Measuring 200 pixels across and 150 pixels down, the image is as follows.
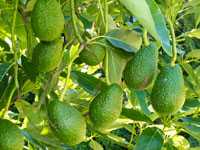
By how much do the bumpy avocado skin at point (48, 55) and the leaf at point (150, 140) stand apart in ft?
1.25

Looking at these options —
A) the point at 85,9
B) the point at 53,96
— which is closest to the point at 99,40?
the point at 53,96

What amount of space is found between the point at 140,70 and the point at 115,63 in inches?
2.9

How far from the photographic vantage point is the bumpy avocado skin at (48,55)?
99 cm

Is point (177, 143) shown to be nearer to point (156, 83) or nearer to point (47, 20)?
point (156, 83)

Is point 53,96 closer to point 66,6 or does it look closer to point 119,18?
point 66,6

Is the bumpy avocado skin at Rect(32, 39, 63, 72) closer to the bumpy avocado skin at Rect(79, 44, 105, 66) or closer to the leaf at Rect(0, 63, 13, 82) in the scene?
the bumpy avocado skin at Rect(79, 44, 105, 66)

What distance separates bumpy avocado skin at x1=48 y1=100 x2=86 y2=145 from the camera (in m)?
0.94

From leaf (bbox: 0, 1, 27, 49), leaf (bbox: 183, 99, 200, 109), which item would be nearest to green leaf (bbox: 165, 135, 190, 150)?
leaf (bbox: 183, 99, 200, 109)

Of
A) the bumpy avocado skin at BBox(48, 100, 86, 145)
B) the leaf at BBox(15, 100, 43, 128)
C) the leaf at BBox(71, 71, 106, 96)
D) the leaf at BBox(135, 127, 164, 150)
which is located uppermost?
the bumpy avocado skin at BBox(48, 100, 86, 145)

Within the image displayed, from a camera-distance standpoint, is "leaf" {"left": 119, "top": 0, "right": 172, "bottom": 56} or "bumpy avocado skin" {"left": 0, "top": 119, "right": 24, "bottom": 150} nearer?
"leaf" {"left": 119, "top": 0, "right": 172, "bottom": 56}

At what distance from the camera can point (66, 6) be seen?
1269 millimetres

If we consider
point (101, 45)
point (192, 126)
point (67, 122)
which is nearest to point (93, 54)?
point (101, 45)

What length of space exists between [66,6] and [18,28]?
112 millimetres

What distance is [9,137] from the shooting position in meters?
0.94
